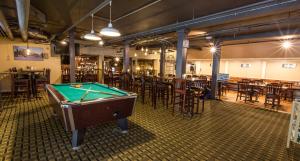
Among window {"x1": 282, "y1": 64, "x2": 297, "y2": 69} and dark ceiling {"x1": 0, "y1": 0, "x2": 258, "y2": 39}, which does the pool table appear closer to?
dark ceiling {"x1": 0, "y1": 0, "x2": 258, "y2": 39}

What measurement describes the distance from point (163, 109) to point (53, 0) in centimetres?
429

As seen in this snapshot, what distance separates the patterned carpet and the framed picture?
3.95 metres

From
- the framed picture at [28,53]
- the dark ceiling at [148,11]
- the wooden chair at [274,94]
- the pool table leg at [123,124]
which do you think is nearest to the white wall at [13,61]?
the framed picture at [28,53]

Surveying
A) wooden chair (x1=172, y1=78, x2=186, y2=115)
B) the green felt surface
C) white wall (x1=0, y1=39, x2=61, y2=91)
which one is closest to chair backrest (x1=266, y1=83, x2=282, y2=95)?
wooden chair (x1=172, y1=78, x2=186, y2=115)

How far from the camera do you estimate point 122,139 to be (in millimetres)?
3045

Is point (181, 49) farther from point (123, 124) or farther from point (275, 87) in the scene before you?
point (275, 87)

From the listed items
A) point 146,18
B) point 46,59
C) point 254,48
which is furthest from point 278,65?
point 46,59

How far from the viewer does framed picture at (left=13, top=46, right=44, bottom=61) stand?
7.33 metres

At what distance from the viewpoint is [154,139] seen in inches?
122

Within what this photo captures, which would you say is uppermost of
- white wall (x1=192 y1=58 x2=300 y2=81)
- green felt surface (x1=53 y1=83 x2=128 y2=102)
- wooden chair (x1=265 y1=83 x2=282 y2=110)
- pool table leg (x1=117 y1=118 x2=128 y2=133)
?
white wall (x1=192 y1=58 x2=300 y2=81)

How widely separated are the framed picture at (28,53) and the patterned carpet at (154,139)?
3.95 m

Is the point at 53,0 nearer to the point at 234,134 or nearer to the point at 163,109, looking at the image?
the point at 163,109

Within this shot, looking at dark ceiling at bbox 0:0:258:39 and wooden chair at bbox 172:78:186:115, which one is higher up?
dark ceiling at bbox 0:0:258:39

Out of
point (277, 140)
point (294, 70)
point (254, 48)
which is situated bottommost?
point (277, 140)
